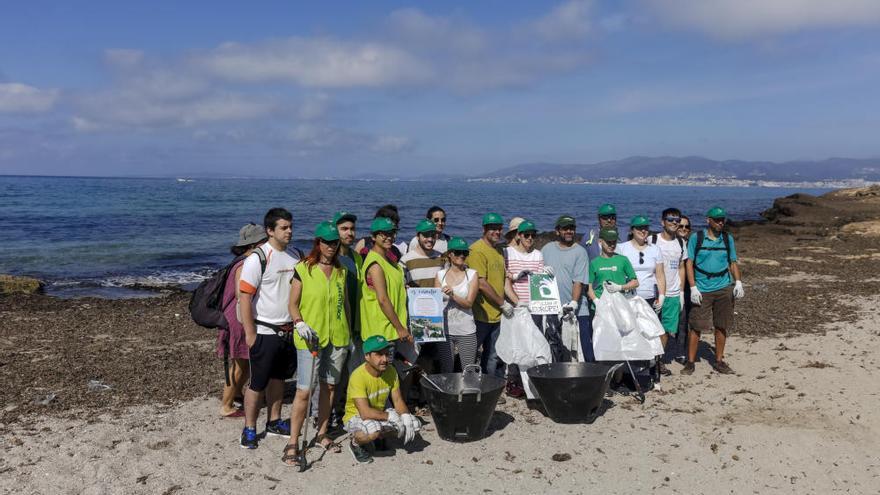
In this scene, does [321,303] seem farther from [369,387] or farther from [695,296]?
[695,296]

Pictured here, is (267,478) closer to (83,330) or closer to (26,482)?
(26,482)

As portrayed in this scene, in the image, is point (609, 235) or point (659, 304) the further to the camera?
point (659, 304)

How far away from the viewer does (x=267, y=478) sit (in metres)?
5.07

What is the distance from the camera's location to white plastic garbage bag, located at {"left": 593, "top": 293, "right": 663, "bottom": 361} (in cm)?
674

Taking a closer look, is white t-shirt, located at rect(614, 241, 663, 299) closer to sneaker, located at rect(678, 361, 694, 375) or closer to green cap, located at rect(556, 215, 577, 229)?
green cap, located at rect(556, 215, 577, 229)

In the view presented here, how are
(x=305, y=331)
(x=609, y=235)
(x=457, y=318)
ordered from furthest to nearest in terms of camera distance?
1. (x=609, y=235)
2. (x=457, y=318)
3. (x=305, y=331)

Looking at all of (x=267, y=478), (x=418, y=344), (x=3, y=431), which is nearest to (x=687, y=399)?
(x=418, y=344)

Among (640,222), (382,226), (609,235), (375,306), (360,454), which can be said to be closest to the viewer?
(360,454)

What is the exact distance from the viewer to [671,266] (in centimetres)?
735

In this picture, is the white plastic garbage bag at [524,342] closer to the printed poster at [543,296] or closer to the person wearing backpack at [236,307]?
the printed poster at [543,296]

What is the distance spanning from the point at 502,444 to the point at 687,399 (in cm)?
235

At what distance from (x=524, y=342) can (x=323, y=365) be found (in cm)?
209

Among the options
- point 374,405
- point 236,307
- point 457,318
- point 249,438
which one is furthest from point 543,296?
point 249,438

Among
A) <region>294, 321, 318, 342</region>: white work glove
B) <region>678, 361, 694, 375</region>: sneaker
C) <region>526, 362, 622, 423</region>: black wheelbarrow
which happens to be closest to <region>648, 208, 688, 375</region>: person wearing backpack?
<region>678, 361, 694, 375</region>: sneaker
